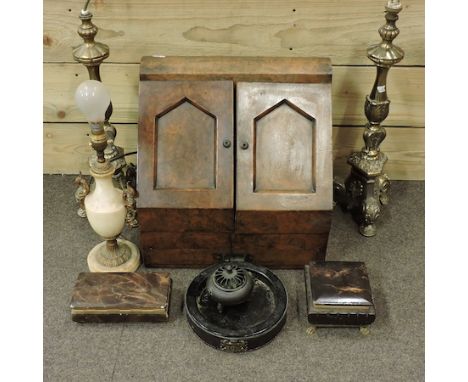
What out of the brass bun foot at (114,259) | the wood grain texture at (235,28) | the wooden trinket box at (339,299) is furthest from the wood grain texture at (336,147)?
the wooden trinket box at (339,299)

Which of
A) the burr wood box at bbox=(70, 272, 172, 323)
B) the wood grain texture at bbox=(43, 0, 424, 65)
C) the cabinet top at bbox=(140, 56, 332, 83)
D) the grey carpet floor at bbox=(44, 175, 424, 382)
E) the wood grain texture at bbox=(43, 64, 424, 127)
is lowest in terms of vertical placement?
the grey carpet floor at bbox=(44, 175, 424, 382)

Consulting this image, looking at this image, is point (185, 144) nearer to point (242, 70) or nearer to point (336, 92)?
point (242, 70)

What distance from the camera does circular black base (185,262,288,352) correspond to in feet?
6.51

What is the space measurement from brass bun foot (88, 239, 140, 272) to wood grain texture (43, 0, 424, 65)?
801 mm

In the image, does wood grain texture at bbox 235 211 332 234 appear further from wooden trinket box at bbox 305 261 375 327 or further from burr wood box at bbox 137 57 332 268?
wooden trinket box at bbox 305 261 375 327

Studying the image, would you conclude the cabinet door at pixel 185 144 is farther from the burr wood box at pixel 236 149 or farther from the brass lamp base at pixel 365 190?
the brass lamp base at pixel 365 190

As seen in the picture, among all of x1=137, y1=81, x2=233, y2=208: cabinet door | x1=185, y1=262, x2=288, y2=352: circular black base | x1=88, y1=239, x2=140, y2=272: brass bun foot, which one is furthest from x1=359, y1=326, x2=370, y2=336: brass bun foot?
x1=88, y1=239, x2=140, y2=272: brass bun foot

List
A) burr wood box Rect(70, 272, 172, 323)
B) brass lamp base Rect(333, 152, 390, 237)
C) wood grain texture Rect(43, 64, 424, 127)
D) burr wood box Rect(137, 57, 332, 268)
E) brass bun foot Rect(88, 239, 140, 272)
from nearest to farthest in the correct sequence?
1. burr wood box Rect(70, 272, 172, 323)
2. burr wood box Rect(137, 57, 332, 268)
3. brass bun foot Rect(88, 239, 140, 272)
4. brass lamp base Rect(333, 152, 390, 237)
5. wood grain texture Rect(43, 64, 424, 127)

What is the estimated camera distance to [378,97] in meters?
2.28

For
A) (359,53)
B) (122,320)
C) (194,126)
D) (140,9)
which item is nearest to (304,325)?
(122,320)

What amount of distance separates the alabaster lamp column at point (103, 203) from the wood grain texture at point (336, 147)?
0.53 m

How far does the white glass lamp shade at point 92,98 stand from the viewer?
195 centimetres

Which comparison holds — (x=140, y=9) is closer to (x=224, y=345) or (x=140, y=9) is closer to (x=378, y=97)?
(x=378, y=97)

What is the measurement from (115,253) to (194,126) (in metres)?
0.59
